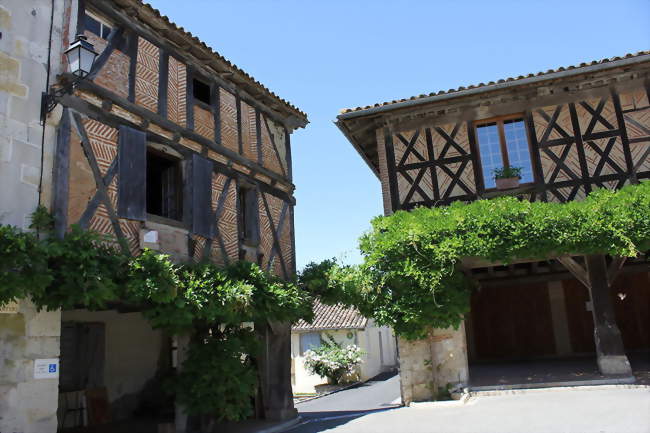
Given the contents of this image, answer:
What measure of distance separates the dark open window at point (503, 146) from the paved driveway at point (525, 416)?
4.57 m

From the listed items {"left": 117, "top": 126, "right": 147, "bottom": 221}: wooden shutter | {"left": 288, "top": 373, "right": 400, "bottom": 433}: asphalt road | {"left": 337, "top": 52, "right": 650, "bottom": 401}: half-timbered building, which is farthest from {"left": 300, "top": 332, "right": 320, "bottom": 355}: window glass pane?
{"left": 117, "top": 126, "right": 147, "bottom": 221}: wooden shutter

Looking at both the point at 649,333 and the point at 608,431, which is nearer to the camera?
the point at 608,431

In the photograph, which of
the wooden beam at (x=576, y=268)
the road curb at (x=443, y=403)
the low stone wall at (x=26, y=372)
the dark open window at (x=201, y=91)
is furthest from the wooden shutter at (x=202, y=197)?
the wooden beam at (x=576, y=268)

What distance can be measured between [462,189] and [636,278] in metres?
6.08

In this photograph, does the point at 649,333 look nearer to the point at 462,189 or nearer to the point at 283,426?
the point at 462,189

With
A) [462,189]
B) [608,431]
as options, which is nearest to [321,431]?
[608,431]

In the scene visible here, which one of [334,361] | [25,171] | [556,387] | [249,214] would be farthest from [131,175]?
[334,361]

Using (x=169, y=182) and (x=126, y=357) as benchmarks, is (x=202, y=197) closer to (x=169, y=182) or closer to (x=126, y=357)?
(x=169, y=182)

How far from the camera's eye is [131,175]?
7.48 meters

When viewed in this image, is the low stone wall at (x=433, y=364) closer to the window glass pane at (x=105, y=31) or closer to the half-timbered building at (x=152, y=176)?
the half-timbered building at (x=152, y=176)

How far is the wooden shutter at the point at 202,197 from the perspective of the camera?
28.2ft

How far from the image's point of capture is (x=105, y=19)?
7645 mm

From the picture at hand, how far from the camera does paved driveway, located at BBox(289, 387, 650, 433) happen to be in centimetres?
672

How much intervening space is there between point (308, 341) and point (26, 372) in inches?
683
